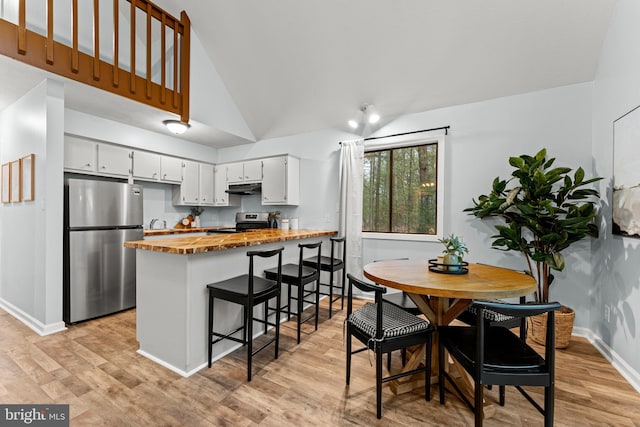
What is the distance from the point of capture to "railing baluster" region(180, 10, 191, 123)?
11.6 ft

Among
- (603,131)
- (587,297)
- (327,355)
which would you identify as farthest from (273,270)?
(603,131)

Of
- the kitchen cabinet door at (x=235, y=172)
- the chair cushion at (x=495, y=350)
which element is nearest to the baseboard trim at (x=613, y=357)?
the chair cushion at (x=495, y=350)

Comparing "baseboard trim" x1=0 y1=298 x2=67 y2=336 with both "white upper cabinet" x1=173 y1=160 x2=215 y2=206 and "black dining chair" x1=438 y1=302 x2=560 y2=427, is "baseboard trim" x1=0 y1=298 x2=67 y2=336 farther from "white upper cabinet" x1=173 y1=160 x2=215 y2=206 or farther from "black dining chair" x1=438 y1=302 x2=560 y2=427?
"black dining chair" x1=438 y1=302 x2=560 y2=427

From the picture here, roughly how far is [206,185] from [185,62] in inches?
83.8

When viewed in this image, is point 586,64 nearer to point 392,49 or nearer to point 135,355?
point 392,49

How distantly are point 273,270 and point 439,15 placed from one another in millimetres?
2989

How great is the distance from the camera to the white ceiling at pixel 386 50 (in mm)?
2576

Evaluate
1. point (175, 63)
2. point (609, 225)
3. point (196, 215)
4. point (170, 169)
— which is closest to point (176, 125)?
point (175, 63)

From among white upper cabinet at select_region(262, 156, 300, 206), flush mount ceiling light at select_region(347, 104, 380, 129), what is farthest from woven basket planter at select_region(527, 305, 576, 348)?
white upper cabinet at select_region(262, 156, 300, 206)

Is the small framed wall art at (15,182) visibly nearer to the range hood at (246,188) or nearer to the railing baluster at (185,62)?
the railing baluster at (185,62)

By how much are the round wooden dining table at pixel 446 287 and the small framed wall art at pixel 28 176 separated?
3.55 m

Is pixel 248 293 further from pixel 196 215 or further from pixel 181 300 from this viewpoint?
pixel 196 215

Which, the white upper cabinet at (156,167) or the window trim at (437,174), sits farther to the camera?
the white upper cabinet at (156,167)

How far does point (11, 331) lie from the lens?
2.81m
